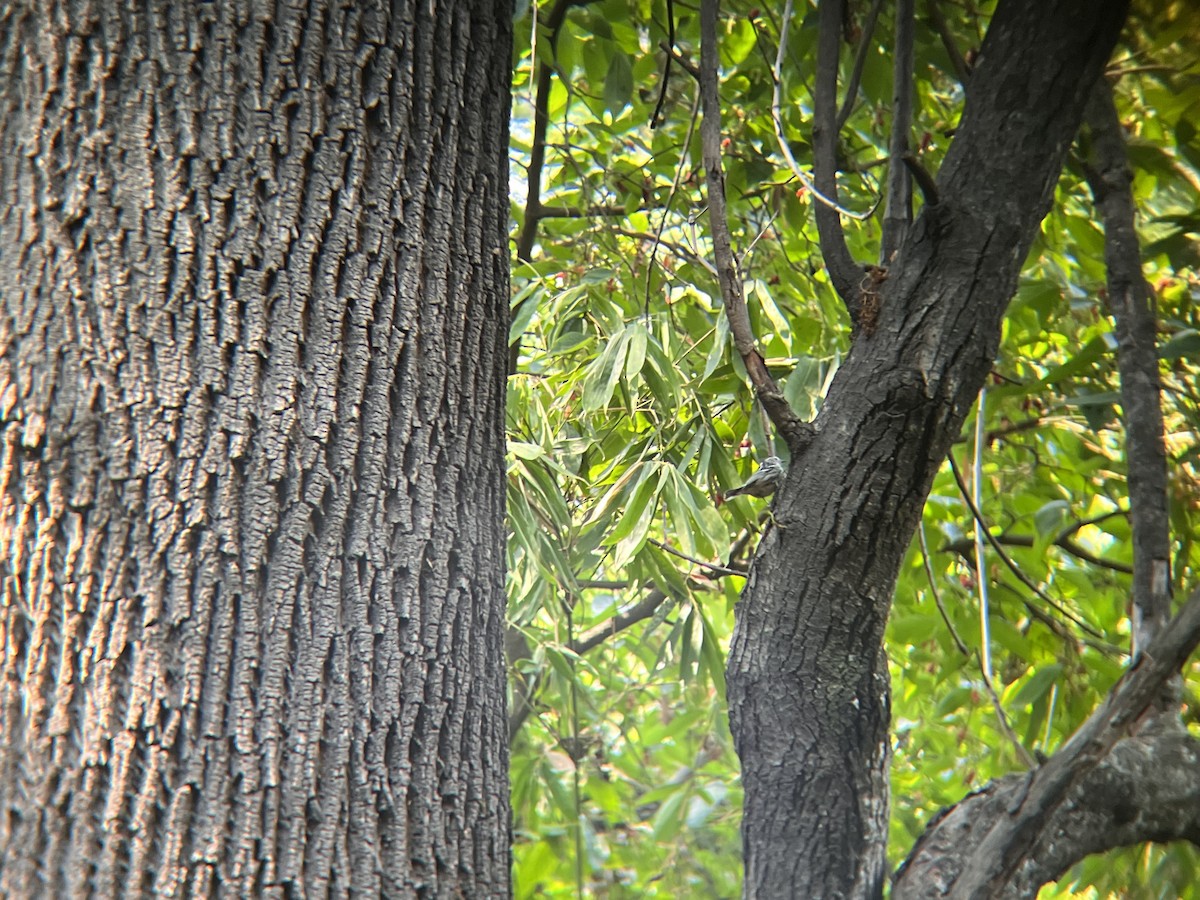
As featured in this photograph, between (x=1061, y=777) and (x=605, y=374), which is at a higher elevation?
(x=605, y=374)

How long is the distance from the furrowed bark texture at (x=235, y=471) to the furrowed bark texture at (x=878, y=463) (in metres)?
0.47

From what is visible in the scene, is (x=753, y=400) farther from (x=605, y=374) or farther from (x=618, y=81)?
(x=618, y=81)

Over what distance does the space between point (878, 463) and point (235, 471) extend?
0.79 meters

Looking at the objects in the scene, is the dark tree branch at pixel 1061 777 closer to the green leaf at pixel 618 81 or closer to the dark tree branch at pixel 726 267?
the dark tree branch at pixel 726 267

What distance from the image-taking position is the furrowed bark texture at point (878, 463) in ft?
3.97

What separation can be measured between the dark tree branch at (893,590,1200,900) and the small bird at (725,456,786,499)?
0.52 m

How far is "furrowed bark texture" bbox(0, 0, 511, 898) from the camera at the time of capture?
2.63 ft

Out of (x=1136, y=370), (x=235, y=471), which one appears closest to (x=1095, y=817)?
(x=1136, y=370)

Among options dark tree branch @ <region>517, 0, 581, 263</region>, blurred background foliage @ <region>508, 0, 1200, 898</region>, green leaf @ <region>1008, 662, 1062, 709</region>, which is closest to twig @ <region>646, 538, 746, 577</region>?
blurred background foliage @ <region>508, 0, 1200, 898</region>

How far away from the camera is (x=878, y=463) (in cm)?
122

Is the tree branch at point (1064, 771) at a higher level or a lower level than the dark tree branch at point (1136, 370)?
lower

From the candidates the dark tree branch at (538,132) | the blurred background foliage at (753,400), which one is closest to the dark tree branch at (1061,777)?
the blurred background foliage at (753,400)

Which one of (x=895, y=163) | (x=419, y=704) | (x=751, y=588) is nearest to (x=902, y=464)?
(x=751, y=588)

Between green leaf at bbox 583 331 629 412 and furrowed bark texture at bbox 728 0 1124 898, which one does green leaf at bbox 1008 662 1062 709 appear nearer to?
furrowed bark texture at bbox 728 0 1124 898
